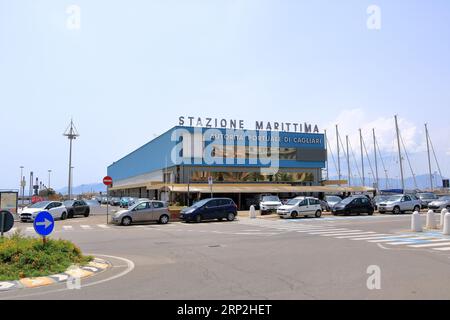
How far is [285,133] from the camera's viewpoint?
63.7 m

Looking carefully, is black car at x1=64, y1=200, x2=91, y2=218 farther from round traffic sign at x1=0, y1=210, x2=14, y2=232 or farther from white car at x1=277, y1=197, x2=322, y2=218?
round traffic sign at x1=0, y1=210, x2=14, y2=232

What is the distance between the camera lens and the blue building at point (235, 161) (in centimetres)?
5497

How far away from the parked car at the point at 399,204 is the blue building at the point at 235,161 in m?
16.7

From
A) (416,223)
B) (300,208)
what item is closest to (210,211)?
(300,208)

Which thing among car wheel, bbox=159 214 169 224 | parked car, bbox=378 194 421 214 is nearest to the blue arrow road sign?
car wheel, bbox=159 214 169 224

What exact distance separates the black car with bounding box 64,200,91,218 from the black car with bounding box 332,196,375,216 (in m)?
21.4

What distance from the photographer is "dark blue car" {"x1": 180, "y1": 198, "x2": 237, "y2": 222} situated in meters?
28.7

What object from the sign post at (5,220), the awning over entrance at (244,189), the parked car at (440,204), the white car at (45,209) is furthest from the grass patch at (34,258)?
the parked car at (440,204)

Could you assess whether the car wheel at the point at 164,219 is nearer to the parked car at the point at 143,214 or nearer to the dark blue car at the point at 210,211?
the parked car at the point at 143,214

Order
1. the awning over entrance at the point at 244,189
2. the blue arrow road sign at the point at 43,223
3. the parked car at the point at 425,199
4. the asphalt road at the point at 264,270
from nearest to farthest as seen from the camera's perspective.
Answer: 1. the asphalt road at the point at 264,270
2. the blue arrow road sign at the point at 43,223
3. the parked car at the point at 425,199
4. the awning over entrance at the point at 244,189

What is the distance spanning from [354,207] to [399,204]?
498 cm
